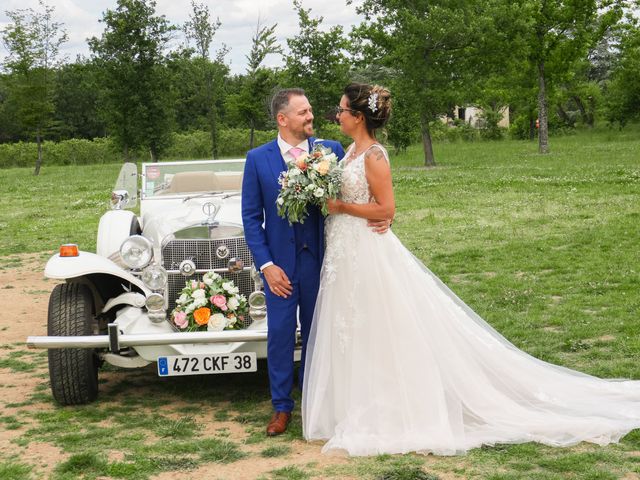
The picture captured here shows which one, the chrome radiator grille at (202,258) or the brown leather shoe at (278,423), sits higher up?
the chrome radiator grille at (202,258)

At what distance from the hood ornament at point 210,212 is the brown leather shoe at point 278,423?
1.56m

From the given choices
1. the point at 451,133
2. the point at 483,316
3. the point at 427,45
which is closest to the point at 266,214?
the point at 483,316

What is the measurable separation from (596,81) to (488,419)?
57658mm

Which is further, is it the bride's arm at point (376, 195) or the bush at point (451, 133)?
the bush at point (451, 133)

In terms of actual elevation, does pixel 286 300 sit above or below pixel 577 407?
above

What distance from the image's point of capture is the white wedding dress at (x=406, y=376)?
182 inches

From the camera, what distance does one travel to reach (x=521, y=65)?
33625 millimetres

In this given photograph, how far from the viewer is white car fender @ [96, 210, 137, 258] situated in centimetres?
697

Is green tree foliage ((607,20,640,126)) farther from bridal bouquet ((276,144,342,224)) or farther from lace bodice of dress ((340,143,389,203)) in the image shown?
bridal bouquet ((276,144,342,224))

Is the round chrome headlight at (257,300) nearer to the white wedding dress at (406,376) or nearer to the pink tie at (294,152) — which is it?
the white wedding dress at (406,376)

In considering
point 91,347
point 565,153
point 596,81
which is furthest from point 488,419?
point 596,81

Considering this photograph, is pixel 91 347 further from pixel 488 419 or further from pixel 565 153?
pixel 565 153

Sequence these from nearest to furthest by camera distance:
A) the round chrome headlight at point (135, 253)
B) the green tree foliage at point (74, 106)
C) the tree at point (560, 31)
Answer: the round chrome headlight at point (135, 253)
the tree at point (560, 31)
the green tree foliage at point (74, 106)

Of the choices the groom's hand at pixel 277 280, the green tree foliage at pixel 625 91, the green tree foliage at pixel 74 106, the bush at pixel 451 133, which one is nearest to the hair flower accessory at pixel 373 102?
the groom's hand at pixel 277 280
